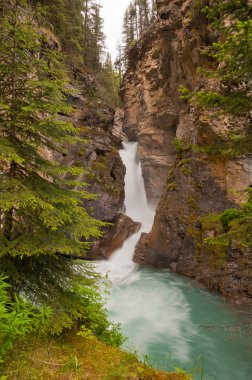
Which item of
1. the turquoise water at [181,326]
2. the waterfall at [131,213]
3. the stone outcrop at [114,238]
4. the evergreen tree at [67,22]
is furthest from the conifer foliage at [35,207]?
the evergreen tree at [67,22]

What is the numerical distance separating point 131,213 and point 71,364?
20660 mm

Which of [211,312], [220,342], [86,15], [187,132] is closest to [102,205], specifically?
[187,132]

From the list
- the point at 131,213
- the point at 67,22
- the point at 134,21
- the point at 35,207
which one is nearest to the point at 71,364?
the point at 35,207

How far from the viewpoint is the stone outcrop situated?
59.3 ft

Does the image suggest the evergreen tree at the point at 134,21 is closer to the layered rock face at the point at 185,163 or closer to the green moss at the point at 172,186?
the layered rock face at the point at 185,163

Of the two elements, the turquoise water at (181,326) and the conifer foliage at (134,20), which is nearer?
the turquoise water at (181,326)

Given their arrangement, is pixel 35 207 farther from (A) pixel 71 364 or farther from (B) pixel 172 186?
(B) pixel 172 186

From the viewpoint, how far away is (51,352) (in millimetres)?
4051

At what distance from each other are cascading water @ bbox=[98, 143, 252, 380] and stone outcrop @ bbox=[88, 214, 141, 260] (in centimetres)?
93

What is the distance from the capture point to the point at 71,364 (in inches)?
148

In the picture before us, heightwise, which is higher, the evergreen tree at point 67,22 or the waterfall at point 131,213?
the evergreen tree at point 67,22

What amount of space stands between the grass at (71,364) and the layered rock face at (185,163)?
18.1 feet

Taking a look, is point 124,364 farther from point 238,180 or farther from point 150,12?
point 150,12

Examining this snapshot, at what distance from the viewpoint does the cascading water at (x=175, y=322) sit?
7738 mm
